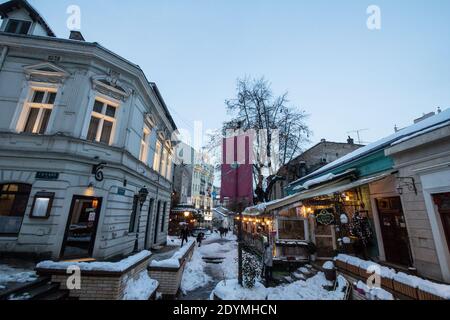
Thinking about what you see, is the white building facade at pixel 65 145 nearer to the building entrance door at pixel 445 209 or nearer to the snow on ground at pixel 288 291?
the snow on ground at pixel 288 291

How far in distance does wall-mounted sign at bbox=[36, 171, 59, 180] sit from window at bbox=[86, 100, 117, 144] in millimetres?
2110

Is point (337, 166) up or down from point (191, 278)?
up

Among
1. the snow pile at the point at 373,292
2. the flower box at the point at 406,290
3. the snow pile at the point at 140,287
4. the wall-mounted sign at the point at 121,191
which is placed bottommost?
the snow pile at the point at 140,287

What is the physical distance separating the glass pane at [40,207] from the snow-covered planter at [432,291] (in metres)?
11.9

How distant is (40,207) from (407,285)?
1195cm

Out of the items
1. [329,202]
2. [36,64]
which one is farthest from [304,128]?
[36,64]

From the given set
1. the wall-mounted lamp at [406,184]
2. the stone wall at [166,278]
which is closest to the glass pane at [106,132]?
the stone wall at [166,278]

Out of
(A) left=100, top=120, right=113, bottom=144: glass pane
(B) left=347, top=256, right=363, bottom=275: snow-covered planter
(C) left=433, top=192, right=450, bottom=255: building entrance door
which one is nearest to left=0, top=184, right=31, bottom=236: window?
(A) left=100, top=120, right=113, bottom=144: glass pane

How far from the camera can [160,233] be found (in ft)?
53.5

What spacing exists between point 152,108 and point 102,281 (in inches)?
423

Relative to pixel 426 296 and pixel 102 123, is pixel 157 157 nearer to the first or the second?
pixel 102 123

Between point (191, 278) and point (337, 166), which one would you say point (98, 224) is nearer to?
point (191, 278)

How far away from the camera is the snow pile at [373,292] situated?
4866 mm

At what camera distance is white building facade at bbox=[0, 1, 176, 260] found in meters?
7.73
